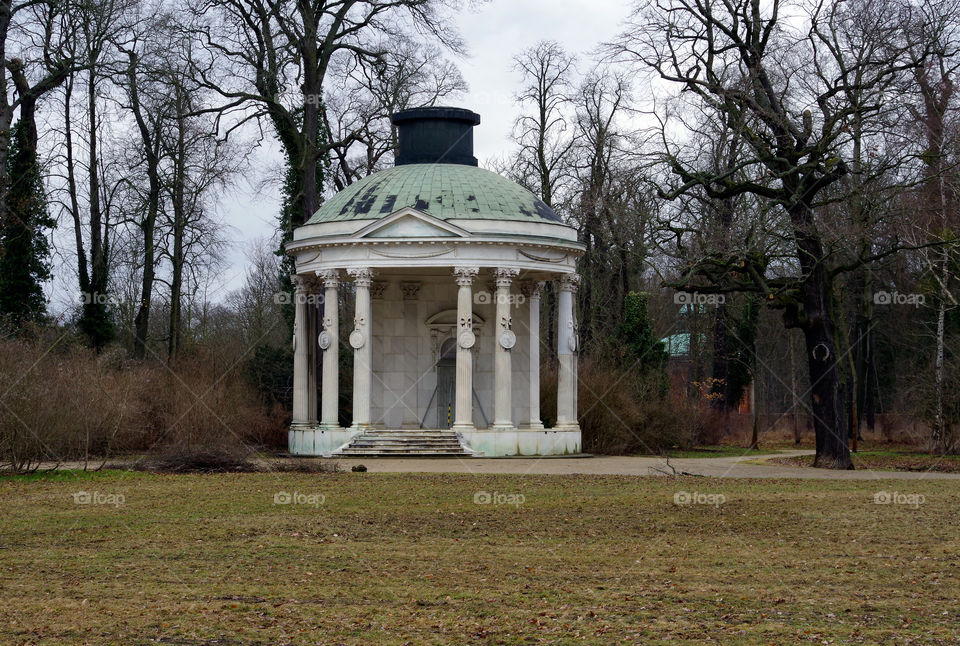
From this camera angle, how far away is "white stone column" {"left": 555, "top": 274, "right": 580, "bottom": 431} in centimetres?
3797

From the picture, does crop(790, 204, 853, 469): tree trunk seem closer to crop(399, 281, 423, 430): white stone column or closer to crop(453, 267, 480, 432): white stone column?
crop(453, 267, 480, 432): white stone column

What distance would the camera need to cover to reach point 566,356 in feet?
125

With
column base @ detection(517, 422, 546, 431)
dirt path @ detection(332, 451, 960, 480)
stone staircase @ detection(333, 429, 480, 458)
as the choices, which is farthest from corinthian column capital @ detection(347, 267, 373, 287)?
column base @ detection(517, 422, 546, 431)

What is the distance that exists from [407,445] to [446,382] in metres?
5.46

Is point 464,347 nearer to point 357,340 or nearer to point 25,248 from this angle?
point 357,340

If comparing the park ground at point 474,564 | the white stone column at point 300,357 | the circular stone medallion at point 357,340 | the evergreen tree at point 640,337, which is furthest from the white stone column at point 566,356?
the park ground at point 474,564

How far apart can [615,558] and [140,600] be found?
588 cm

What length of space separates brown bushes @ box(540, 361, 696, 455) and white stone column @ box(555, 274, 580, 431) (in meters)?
1.94

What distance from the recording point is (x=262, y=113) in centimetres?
4316

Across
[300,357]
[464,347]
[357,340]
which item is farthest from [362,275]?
[300,357]

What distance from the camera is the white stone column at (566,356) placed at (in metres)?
38.0

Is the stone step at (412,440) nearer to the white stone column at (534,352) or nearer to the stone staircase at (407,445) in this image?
the stone staircase at (407,445)

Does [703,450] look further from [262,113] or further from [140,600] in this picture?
[140,600]

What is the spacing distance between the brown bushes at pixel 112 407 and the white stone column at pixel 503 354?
24.3ft
